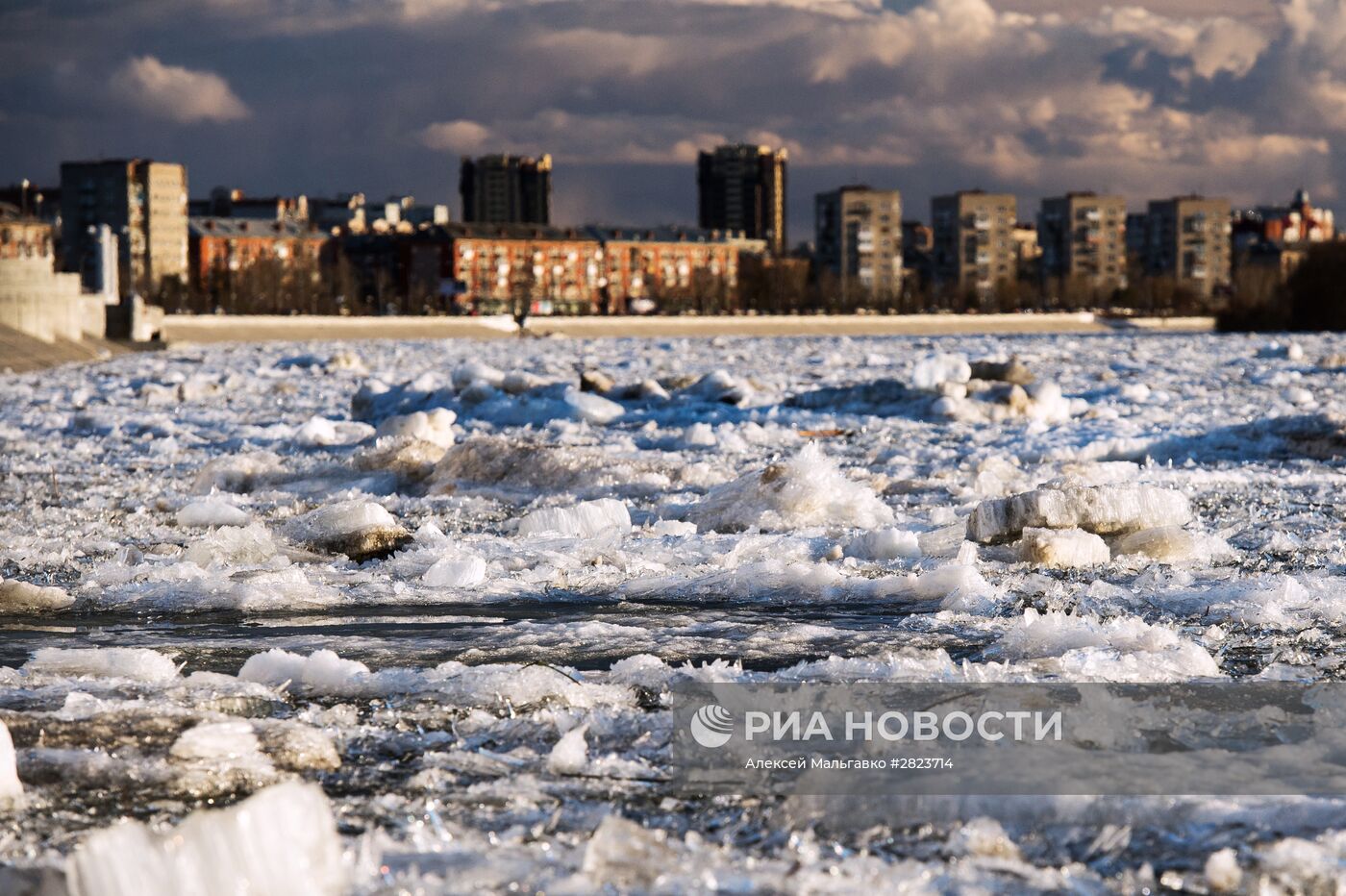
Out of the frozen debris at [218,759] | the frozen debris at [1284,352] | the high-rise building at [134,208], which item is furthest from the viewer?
the high-rise building at [134,208]

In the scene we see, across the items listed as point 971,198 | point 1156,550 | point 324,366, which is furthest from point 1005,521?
point 971,198

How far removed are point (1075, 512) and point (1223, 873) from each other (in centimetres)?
338

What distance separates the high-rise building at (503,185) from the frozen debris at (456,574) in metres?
193

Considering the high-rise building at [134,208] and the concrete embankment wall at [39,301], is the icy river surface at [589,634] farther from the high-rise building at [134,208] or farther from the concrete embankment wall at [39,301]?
the high-rise building at [134,208]

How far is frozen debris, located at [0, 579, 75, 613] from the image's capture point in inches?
197

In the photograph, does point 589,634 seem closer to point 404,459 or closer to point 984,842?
point 984,842

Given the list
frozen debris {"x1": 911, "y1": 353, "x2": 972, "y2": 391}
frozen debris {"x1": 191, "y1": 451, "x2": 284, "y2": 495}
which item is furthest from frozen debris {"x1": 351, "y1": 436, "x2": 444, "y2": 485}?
frozen debris {"x1": 911, "y1": 353, "x2": 972, "y2": 391}

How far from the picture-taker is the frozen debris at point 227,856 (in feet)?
7.16

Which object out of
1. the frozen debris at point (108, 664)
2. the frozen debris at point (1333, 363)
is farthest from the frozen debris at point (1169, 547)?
the frozen debris at point (1333, 363)

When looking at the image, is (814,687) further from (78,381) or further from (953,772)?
(78,381)

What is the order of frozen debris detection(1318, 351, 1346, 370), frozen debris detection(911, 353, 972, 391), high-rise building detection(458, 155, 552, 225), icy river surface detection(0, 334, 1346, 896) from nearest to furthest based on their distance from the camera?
icy river surface detection(0, 334, 1346, 896)
frozen debris detection(911, 353, 972, 391)
frozen debris detection(1318, 351, 1346, 370)
high-rise building detection(458, 155, 552, 225)

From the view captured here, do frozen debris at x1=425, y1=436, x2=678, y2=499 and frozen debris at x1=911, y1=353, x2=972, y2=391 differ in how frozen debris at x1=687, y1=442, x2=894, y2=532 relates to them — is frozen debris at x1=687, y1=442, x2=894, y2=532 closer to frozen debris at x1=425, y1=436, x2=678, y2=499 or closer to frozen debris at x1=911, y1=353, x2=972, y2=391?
frozen debris at x1=425, y1=436, x2=678, y2=499

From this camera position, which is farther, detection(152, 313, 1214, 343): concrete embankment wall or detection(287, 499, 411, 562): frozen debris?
detection(152, 313, 1214, 343): concrete embankment wall

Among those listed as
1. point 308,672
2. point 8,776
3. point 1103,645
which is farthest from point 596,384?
point 8,776
